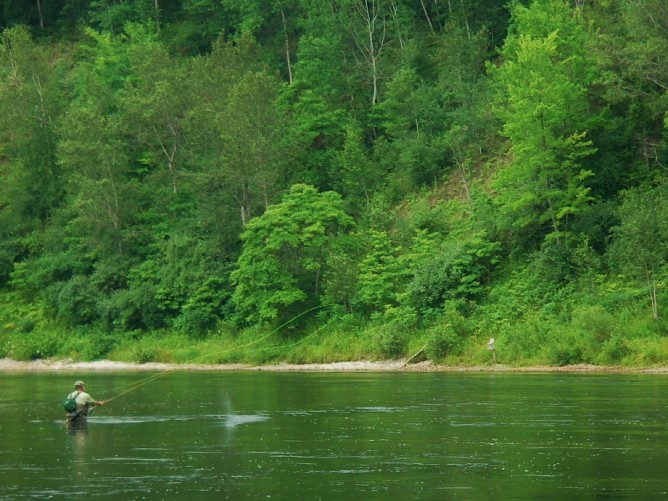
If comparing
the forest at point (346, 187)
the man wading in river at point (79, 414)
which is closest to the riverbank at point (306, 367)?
the forest at point (346, 187)

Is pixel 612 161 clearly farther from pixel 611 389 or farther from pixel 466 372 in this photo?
pixel 611 389

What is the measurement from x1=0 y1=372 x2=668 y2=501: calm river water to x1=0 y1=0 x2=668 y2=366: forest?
33.5 ft

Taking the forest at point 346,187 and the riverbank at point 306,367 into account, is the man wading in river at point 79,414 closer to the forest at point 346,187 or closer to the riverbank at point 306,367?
the riverbank at point 306,367

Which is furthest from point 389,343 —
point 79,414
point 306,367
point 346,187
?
point 79,414

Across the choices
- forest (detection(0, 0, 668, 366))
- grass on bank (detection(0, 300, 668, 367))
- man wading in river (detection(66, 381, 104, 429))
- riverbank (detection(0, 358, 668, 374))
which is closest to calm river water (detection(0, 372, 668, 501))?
man wading in river (detection(66, 381, 104, 429))

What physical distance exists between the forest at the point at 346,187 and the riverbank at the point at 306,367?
0.54 meters

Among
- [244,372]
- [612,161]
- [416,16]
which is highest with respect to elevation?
[416,16]

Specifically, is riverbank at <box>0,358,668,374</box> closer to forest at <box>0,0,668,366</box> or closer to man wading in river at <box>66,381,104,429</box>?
forest at <box>0,0,668,366</box>

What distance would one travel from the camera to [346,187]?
234ft

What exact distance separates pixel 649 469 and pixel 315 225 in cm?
4184

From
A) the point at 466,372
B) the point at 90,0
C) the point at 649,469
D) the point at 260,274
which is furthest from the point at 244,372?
the point at 90,0

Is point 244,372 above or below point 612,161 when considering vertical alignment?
below

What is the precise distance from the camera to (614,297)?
52.6 meters

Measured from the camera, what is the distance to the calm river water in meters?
22.8
